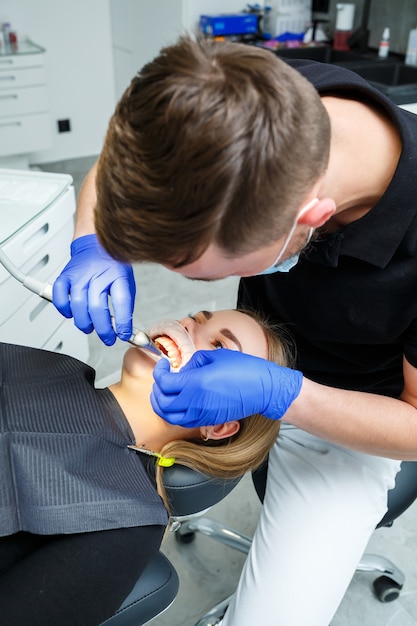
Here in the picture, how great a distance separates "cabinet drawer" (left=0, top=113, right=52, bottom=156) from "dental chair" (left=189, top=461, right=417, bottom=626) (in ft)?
8.30

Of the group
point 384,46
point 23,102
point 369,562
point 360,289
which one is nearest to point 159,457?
point 360,289

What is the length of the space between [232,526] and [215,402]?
88 cm

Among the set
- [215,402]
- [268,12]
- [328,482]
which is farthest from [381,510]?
[268,12]

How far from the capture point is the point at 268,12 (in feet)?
10.3

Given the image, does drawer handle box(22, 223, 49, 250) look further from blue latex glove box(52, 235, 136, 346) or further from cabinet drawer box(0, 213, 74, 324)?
blue latex glove box(52, 235, 136, 346)

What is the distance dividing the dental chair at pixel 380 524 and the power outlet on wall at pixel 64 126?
9.89 ft

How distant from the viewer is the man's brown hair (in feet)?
2.19

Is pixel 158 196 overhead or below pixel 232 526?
overhead

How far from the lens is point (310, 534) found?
3.75 ft

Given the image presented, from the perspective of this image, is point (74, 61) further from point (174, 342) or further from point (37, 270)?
point (174, 342)

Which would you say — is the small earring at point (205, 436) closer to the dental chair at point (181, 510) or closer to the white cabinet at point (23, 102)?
the dental chair at point (181, 510)

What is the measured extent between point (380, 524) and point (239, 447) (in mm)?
350

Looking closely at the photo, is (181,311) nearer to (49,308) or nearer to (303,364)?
(49,308)

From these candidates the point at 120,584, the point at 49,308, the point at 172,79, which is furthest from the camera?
the point at 49,308
